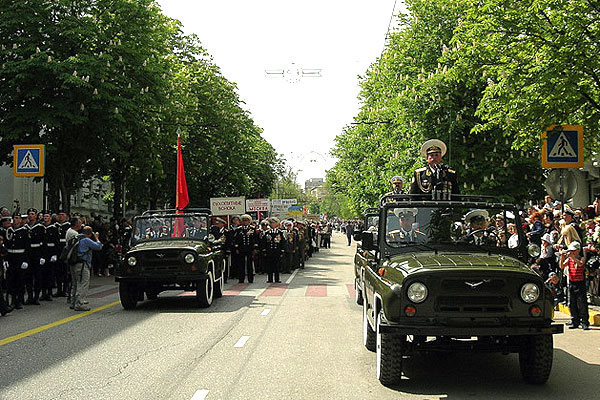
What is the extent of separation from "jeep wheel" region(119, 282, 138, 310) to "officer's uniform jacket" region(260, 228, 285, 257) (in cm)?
723

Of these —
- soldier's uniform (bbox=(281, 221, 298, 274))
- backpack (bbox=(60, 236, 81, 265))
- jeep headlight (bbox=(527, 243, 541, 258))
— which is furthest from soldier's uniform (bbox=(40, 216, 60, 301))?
jeep headlight (bbox=(527, 243, 541, 258))

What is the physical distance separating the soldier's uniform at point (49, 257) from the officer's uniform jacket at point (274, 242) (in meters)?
6.90

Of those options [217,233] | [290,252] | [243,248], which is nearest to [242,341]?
[217,233]

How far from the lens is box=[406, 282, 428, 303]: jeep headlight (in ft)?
22.6

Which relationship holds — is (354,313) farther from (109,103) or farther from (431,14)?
(431,14)

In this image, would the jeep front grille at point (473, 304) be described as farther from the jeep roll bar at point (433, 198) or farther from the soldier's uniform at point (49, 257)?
the soldier's uniform at point (49, 257)

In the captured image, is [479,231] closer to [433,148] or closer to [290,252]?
[433,148]

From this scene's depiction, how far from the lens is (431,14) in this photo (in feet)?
102

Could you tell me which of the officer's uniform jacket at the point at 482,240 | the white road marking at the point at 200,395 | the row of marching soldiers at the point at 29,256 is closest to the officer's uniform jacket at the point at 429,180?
the officer's uniform jacket at the point at 482,240

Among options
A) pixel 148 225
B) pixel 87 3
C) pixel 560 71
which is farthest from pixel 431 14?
pixel 148 225

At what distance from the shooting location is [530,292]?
22.7 feet

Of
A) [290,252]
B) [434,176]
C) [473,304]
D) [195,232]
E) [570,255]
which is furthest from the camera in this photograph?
[290,252]

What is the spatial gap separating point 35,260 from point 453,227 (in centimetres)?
1020

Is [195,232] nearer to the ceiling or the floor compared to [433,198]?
nearer to the floor
